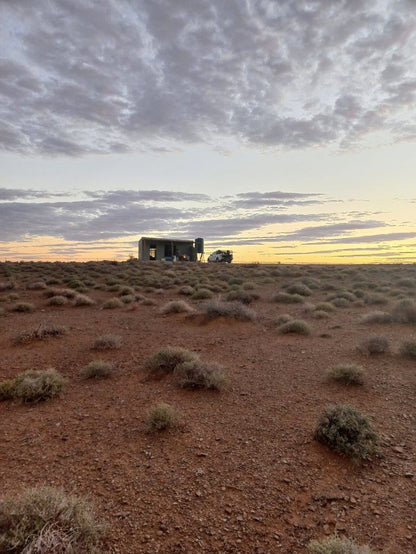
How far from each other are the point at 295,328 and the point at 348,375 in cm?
422

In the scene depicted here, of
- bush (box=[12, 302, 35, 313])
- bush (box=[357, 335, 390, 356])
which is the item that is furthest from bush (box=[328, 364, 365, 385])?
bush (box=[12, 302, 35, 313])

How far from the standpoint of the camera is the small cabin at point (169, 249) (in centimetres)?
4934

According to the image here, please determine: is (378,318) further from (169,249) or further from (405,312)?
(169,249)

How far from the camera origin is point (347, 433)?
4.78m

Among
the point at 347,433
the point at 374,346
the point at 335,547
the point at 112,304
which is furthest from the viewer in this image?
the point at 112,304

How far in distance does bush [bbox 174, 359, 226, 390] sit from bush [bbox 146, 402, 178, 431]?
1.50 metres

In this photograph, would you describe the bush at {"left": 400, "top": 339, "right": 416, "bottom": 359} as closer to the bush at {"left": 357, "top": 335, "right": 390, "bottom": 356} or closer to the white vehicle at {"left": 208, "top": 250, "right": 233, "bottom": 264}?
the bush at {"left": 357, "top": 335, "right": 390, "bottom": 356}

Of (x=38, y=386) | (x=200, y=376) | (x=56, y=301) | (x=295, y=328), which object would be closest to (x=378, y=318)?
(x=295, y=328)

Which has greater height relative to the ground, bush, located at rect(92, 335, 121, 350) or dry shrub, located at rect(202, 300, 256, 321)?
dry shrub, located at rect(202, 300, 256, 321)

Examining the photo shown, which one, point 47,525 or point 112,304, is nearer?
point 47,525

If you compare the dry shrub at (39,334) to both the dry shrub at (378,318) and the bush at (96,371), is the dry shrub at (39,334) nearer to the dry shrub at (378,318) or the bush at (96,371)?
the bush at (96,371)

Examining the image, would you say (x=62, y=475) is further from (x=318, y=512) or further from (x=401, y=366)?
(x=401, y=366)

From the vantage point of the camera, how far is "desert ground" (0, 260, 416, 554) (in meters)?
3.49

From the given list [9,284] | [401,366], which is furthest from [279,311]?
[9,284]
